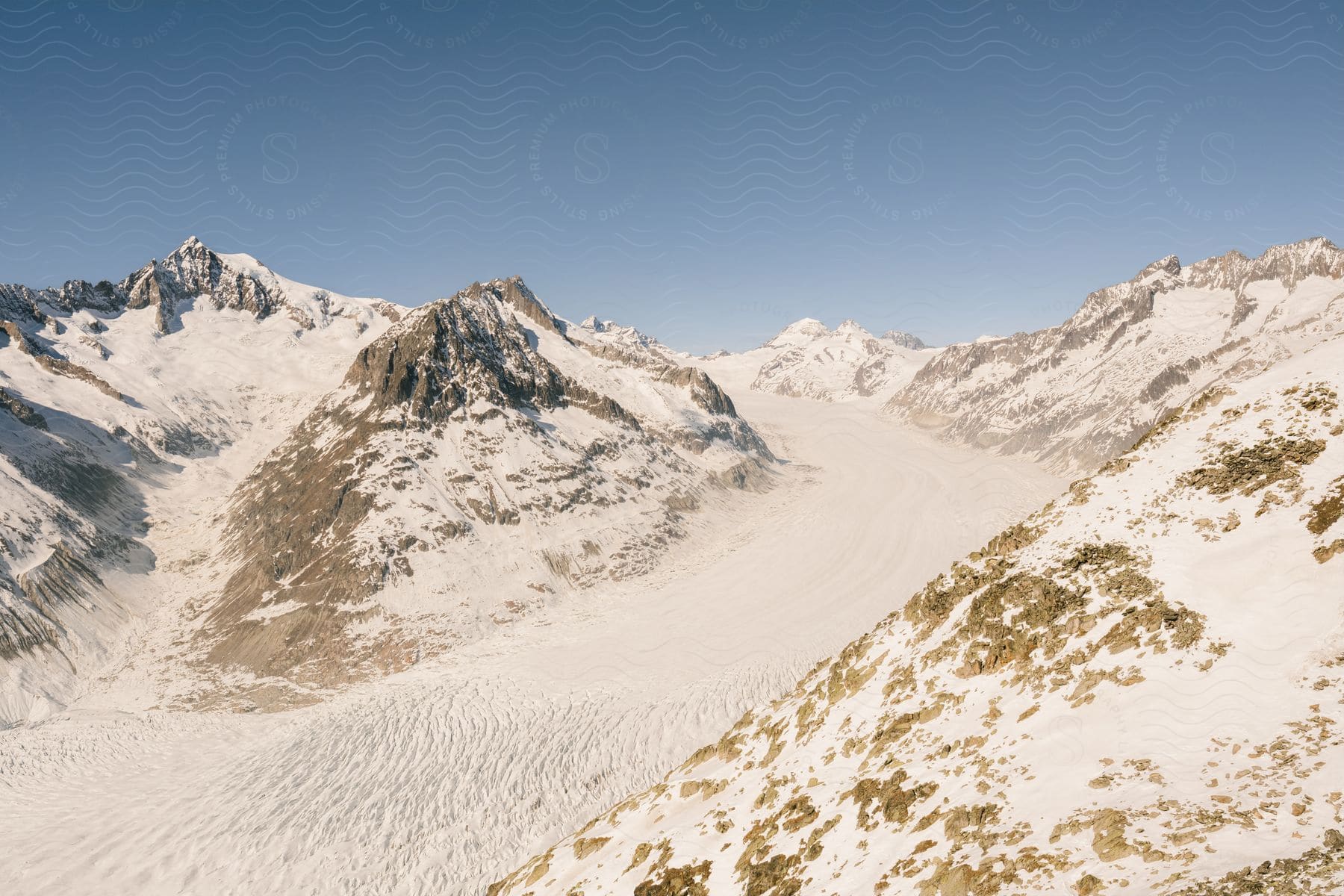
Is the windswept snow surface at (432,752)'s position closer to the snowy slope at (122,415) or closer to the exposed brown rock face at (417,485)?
the exposed brown rock face at (417,485)

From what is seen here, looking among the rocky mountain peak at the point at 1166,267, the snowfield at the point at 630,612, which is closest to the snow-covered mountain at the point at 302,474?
the snowfield at the point at 630,612

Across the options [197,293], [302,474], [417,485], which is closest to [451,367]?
[417,485]

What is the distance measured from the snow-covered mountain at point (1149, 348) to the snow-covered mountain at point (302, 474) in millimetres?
71391

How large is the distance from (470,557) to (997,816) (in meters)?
70.6

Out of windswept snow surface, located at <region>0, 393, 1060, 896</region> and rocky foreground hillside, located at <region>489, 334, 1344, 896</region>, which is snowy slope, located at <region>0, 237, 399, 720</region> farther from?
rocky foreground hillside, located at <region>489, 334, 1344, 896</region>

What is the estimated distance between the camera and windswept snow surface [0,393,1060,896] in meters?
35.7

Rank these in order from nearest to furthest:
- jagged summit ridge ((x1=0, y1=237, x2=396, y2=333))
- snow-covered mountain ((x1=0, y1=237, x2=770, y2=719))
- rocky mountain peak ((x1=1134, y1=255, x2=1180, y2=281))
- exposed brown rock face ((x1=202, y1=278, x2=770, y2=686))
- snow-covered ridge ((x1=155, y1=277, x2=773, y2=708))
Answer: snow-covered mountain ((x1=0, y1=237, x2=770, y2=719)) → snow-covered ridge ((x1=155, y1=277, x2=773, y2=708)) → exposed brown rock face ((x1=202, y1=278, x2=770, y2=686)) → jagged summit ridge ((x1=0, y1=237, x2=396, y2=333)) → rocky mountain peak ((x1=1134, y1=255, x2=1180, y2=281))

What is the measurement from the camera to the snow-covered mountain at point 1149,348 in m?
116

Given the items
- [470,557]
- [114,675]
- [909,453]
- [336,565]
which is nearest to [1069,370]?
[909,453]

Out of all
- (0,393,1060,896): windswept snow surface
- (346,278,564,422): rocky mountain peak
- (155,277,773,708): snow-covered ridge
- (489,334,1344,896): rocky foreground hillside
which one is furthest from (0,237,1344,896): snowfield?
(346,278,564,422): rocky mountain peak

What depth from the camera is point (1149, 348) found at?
13712 centimetres

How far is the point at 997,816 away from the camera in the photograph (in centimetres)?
1352

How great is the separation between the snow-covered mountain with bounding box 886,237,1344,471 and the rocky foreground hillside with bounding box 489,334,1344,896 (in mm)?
116925

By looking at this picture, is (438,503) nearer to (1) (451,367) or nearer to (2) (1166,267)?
(1) (451,367)
